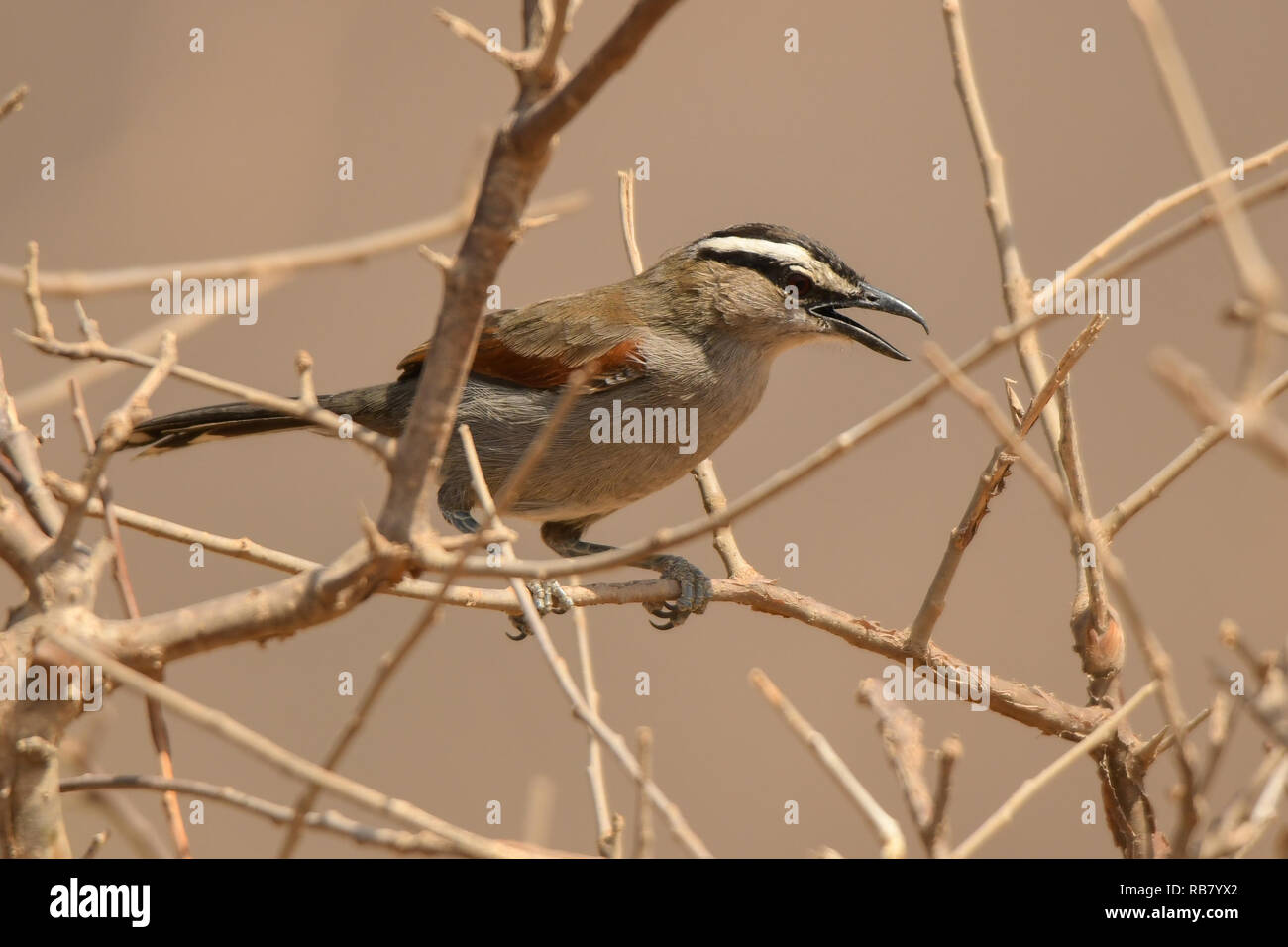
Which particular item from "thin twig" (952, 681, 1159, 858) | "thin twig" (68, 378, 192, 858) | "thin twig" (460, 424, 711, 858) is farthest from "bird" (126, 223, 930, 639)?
"thin twig" (952, 681, 1159, 858)

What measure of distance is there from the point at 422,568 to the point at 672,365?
316 cm

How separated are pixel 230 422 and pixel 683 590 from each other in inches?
74.6

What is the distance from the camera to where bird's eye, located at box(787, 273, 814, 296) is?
483 centimetres

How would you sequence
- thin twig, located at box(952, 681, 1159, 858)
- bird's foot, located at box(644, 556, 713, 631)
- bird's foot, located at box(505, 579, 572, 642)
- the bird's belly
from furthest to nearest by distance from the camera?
the bird's belly → bird's foot, located at box(505, 579, 572, 642) → bird's foot, located at box(644, 556, 713, 631) → thin twig, located at box(952, 681, 1159, 858)

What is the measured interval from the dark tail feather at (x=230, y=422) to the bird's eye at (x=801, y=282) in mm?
1568

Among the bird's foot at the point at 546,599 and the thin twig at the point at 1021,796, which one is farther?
the bird's foot at the point at 546,599

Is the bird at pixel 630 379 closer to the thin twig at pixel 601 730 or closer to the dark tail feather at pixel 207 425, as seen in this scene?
the dark tail feather at pixel 207 425

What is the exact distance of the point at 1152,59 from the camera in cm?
121

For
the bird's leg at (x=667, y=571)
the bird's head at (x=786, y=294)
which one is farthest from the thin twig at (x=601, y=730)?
the bird's head at (x=786, y=294)

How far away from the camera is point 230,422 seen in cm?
466

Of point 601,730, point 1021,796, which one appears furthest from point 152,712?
point 1021,796

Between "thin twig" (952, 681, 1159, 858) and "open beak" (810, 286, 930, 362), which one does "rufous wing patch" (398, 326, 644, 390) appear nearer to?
"open beak" (810, 286, 930, 362)

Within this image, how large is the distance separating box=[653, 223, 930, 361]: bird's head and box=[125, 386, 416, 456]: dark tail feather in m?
1.26

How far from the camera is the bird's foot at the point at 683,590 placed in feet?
13.9
